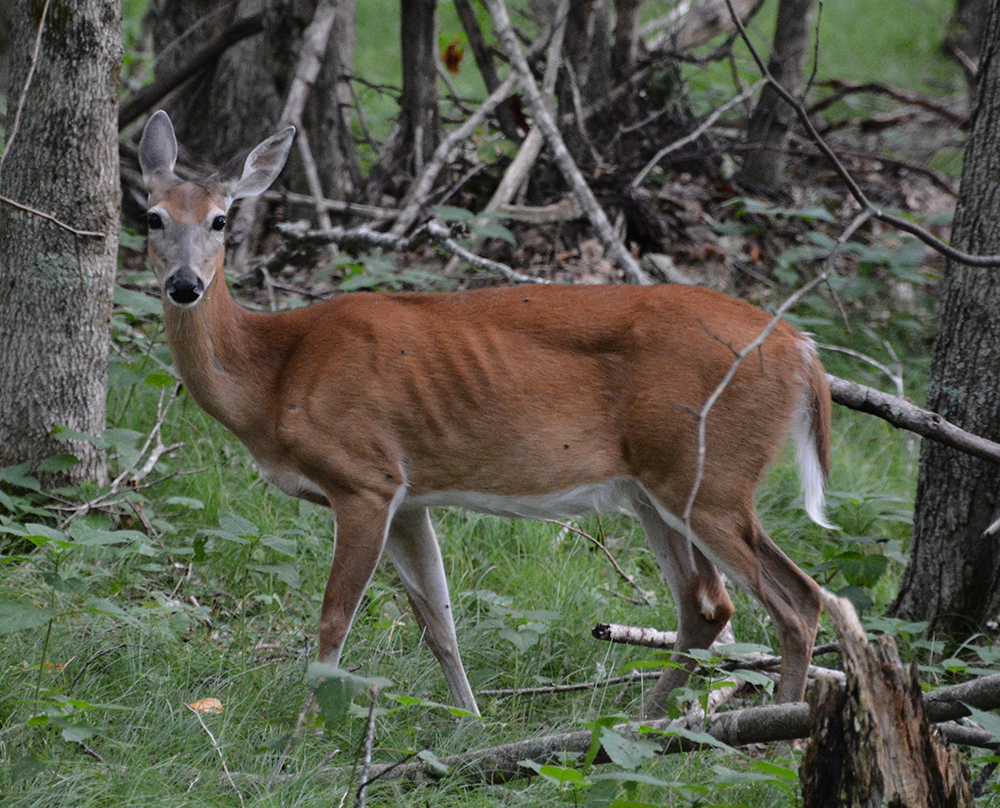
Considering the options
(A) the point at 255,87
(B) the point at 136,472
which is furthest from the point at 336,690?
(A) the point at 255,87

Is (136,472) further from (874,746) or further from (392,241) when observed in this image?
(874,746)

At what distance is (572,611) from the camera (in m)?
4.57

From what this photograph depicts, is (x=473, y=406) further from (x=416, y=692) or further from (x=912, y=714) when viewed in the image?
(x=912, y=714)

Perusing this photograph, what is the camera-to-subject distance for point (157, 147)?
459 cm

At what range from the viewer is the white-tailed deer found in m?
4.08

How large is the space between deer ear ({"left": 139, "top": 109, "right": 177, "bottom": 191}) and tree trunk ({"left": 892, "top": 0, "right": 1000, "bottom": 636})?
119 inches

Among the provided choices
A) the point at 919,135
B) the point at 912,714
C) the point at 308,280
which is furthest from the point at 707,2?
the point at 912,714

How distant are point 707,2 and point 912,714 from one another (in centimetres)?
794

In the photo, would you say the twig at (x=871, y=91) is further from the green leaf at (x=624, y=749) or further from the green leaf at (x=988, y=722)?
the green leaf at (x=624, y=749)

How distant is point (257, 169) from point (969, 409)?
286cm

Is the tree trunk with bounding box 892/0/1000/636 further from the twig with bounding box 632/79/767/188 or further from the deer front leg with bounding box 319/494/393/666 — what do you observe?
the twig with bounding box 632/79/767/188

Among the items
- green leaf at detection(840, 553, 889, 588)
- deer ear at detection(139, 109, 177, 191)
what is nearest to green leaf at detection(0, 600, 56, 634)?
deer ear at detection(139, 109, 177, 191)

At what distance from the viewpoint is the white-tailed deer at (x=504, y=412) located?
408 centimetres

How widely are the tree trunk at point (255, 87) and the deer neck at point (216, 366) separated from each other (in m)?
3.54
